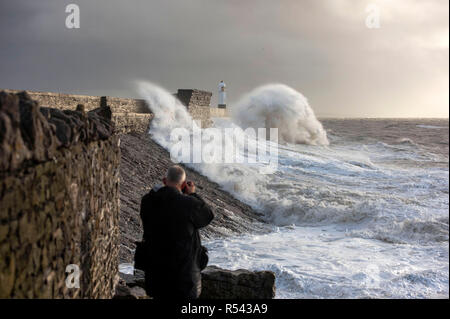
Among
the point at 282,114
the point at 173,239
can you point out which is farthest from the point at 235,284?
the point at 282,114

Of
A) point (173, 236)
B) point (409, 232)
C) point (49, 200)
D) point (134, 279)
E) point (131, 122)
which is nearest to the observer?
point (49, 200)

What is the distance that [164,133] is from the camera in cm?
1662

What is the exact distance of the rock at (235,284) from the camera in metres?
5.41

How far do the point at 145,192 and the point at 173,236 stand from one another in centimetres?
766

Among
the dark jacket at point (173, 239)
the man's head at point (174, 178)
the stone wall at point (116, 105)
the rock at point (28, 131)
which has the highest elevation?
the stone wall at point (116, 105)

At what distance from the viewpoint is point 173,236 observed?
3227 millimetres

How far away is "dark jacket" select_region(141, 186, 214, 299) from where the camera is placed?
3193mm

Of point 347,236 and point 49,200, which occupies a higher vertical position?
point 49,200

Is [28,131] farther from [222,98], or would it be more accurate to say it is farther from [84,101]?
[222,98]

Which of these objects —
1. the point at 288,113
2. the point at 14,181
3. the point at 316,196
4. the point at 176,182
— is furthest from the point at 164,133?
the point at 288,113

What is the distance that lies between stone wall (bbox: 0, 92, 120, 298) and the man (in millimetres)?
423

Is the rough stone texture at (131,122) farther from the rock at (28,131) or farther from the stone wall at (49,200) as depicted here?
the rock at (28,131)

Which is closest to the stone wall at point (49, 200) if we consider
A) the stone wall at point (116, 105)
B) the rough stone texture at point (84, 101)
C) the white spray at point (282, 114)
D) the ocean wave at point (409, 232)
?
the rough stone texture at point (84, 101)

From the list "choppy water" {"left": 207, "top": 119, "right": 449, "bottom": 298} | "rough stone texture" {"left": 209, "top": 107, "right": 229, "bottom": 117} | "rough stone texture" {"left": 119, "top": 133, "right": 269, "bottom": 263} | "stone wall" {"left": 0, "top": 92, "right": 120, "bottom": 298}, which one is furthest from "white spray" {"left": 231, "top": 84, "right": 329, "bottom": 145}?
"stone wall" {"left": 0, "top": 92, "right": 120, "bottom": 298}
